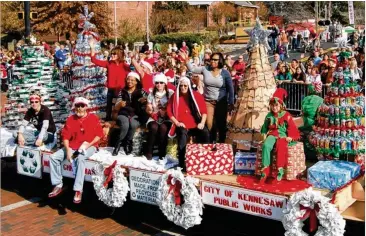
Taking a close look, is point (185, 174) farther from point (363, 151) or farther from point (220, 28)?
point (220, 28)

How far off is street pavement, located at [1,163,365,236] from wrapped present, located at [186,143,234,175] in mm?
855

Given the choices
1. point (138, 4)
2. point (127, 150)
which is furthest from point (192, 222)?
point (138, 4)

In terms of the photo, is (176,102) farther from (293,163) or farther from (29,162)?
(29,162)

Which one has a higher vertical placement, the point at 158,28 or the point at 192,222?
the point at 158,28

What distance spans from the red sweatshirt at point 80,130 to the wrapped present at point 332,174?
11.3 feet

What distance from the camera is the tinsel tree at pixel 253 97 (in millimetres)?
8016

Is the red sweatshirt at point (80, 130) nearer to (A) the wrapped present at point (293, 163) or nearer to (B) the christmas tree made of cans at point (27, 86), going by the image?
(A) the wrapped present at point (293, 163)

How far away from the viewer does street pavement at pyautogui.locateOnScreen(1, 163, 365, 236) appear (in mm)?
7355

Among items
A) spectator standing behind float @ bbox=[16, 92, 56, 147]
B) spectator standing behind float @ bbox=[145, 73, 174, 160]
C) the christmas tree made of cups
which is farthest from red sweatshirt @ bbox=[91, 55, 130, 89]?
the christmas tree made of cups

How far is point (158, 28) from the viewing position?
4881cm

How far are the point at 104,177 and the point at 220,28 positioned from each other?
44100mm

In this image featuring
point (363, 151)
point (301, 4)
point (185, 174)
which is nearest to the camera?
point (363, 151)

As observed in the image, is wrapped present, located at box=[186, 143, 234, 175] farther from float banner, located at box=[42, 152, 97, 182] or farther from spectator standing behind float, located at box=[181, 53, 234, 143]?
float banner, located at box=[42, 152, 97, 182]

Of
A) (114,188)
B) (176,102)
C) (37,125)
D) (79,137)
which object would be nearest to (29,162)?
(37,125)
